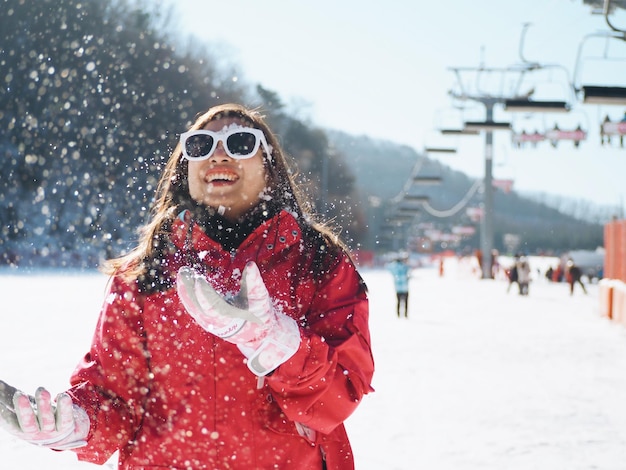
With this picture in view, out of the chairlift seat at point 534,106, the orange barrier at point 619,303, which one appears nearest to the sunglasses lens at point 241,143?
the chairlift seat at point 534,106

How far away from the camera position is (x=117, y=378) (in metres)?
1.97

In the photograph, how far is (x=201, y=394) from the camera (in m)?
1.85

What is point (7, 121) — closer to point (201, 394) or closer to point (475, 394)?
point (475, 394)

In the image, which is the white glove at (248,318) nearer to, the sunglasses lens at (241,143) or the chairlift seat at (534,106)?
the sunglasses lens at (241,143)

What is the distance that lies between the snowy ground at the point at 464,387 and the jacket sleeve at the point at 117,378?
6.69 feet

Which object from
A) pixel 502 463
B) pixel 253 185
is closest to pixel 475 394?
pixel 502 463

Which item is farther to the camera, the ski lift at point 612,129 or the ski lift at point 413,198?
the ski lift at point 413,198

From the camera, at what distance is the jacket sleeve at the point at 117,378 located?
6.38ft

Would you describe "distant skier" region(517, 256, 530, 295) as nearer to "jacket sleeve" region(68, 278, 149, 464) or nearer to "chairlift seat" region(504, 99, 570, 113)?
"chairlift seat" region(504, 99, 570, 113)

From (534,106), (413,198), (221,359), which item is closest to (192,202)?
(221,359)

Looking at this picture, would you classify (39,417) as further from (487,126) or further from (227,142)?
(487,126)

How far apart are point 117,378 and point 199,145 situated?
2.07ft

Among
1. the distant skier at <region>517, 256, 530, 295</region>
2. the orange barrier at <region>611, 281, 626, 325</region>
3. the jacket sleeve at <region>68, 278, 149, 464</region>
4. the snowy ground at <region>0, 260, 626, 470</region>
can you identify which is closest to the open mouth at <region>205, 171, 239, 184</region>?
the jacket sleeve at <region>68, 278, 149, 464</region>

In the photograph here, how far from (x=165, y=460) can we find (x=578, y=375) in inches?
316
